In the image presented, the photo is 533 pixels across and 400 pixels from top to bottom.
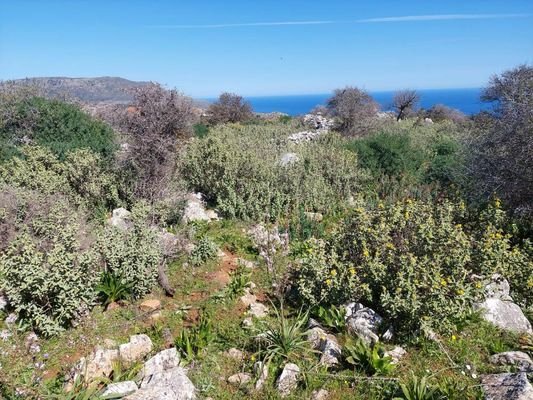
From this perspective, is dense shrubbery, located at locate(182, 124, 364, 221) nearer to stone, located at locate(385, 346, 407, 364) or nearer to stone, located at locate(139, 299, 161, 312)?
stone, located at locate(139, 299, 161, 312)

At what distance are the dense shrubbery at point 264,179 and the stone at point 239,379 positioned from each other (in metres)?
5.31

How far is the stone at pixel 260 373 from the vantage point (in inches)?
175

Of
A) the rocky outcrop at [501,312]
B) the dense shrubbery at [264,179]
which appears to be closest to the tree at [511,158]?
the rocky outcrop at [501,312]

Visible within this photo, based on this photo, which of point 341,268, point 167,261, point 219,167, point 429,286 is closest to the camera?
point 429,286

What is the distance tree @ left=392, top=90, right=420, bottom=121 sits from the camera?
35.0m

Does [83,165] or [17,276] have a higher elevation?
[83,165]

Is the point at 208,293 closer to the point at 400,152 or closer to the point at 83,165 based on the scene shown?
the point at 83,165

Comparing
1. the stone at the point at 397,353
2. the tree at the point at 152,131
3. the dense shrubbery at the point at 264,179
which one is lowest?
the stone at the point at 397,353

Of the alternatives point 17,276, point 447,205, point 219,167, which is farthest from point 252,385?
point 219,167

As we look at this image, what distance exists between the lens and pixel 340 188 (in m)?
11.7

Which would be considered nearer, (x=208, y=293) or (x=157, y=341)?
(x=157, y=341)

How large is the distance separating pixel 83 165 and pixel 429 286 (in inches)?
346

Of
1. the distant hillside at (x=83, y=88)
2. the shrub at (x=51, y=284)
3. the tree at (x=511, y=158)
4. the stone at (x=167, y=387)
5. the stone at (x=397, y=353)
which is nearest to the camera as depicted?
the stone at (x=167, y=387)

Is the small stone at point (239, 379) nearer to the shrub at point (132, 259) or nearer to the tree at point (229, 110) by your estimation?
the shrub at point (132, 259)
